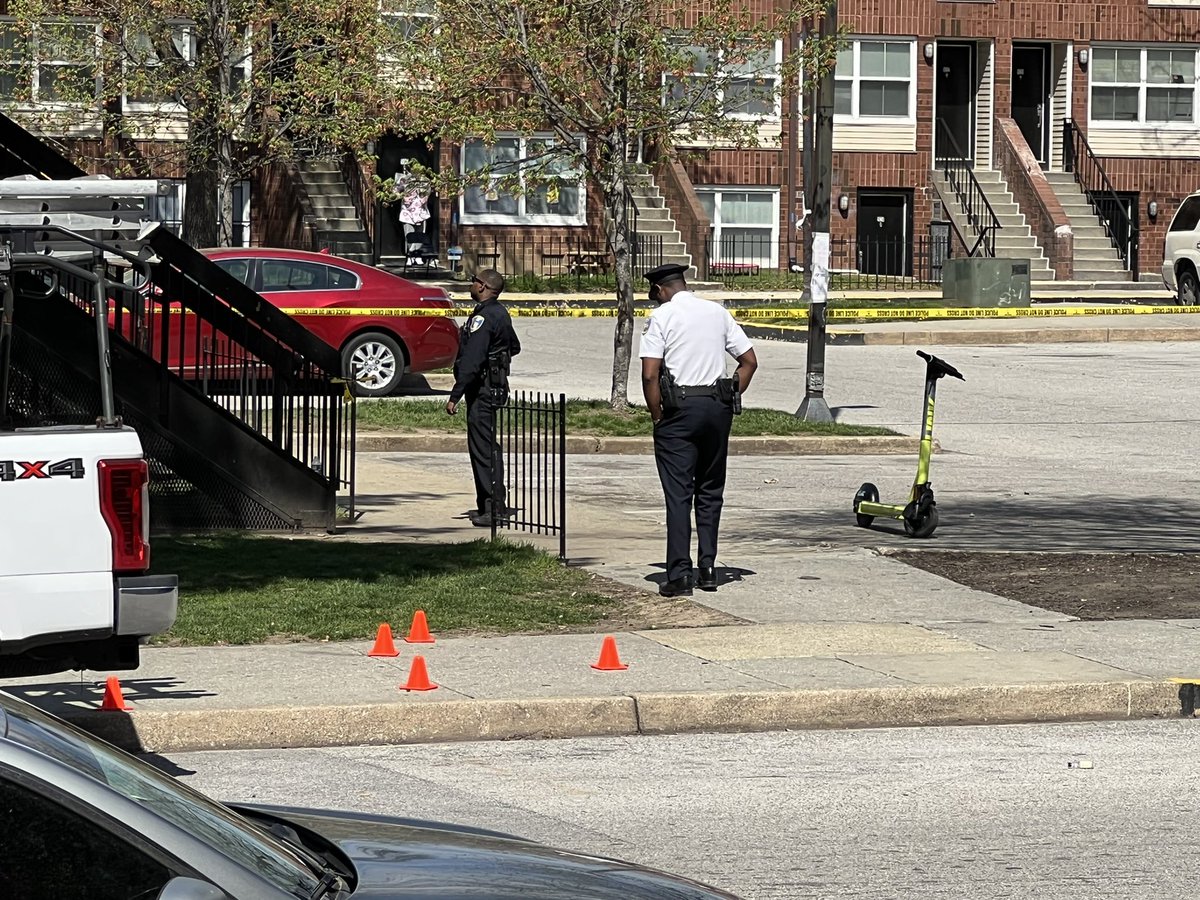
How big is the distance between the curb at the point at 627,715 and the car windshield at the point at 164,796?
188 inches

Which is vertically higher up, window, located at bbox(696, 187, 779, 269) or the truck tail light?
window, located at bbox(696, 187, 779, 269)

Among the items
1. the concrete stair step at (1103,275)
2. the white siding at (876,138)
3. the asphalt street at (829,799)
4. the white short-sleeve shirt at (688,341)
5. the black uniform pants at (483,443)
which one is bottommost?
the asphalt street at (829,799)

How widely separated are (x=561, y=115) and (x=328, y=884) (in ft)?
57.8

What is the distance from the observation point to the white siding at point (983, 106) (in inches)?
1852

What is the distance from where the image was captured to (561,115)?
68.3ft

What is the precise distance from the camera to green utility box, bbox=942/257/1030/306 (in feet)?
123

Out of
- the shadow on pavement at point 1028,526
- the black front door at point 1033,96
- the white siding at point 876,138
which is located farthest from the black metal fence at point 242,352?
the black front door at point 1033,96

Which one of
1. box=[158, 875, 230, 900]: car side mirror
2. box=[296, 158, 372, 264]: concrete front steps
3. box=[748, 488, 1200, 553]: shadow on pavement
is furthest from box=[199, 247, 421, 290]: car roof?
box=[158, 875, 230, 900]: car side mirror

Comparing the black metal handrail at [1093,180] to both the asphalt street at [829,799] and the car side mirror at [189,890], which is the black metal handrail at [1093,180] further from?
the car side mirror at [189,890]

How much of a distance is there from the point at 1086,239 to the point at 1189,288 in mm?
7596

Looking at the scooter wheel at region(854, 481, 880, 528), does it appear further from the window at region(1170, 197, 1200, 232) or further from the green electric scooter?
the window at region(1170, 197, 1200, 232)

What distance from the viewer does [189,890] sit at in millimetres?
3205

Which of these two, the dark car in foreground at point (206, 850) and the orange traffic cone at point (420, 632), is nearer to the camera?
the dark car in foreground at point (206, 850)

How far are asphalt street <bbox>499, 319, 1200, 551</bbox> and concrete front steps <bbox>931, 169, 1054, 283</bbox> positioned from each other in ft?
44.8
